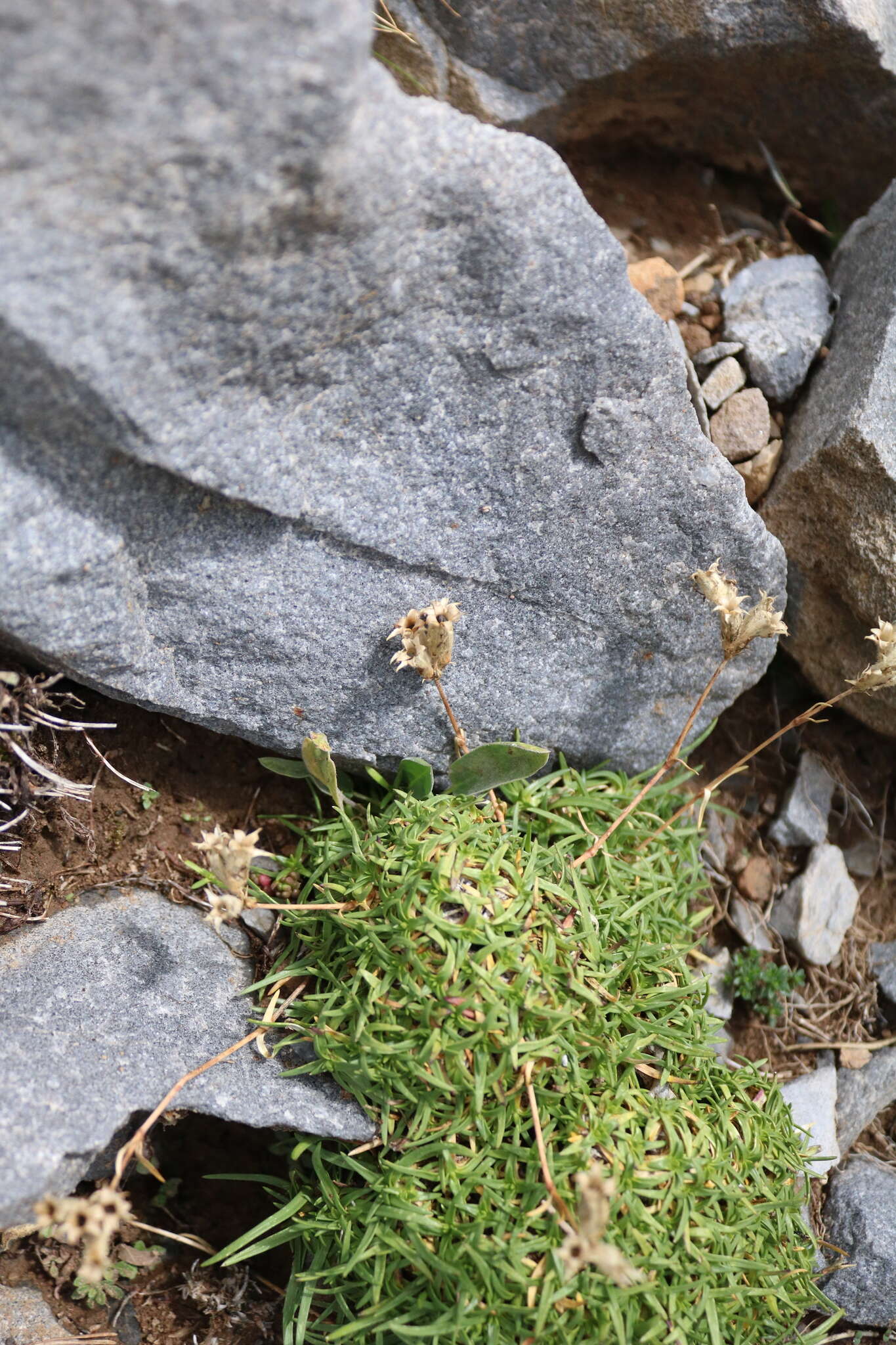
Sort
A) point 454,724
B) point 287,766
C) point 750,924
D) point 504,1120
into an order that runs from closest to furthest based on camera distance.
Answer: point 504,1120
point 454,724
point 287,766
point 750,924

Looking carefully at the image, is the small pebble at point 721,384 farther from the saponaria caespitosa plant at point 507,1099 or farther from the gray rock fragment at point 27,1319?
the gray rock fragment at point 27,1319

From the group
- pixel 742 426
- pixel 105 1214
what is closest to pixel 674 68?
pixel 742 426

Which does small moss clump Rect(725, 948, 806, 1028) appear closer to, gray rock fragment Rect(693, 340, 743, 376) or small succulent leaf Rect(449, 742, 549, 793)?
small succulent leaf Rect(449, 742, 549, 793)

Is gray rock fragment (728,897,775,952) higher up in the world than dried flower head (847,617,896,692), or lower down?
lower down

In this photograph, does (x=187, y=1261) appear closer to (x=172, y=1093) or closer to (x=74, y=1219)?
(x=172, y=1093)

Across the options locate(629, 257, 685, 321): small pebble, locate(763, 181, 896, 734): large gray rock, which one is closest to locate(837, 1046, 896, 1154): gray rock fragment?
locate(763, 181, 896, 734): large gray rock

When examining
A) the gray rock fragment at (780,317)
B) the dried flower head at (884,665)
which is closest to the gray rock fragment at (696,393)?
the gray rock fragment at (780,317)
